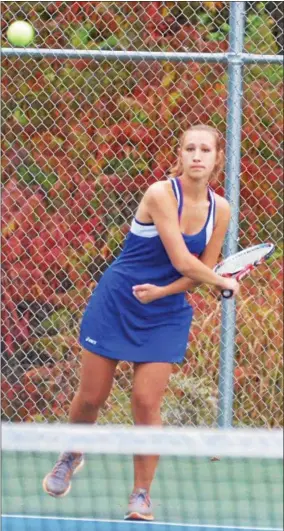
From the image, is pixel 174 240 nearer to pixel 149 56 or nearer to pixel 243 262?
pixel 243 262

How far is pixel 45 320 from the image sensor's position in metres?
6.14

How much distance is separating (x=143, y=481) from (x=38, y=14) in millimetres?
2728

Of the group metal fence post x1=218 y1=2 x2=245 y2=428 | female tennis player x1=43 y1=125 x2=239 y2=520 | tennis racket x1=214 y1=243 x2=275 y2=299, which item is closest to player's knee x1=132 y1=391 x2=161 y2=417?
female tennis player x1=43 y1=125 x2=239 y2=520

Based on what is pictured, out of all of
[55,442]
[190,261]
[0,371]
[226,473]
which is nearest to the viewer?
[55,442]

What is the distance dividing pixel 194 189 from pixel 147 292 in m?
0.38

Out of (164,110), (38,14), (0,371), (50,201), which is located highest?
(38,14)

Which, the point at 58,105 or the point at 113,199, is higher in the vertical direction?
the point at 58,105

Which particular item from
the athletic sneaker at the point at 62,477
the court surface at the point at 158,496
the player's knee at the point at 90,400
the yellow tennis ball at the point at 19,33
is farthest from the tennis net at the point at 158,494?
the yellow tennis ball at the point at 19,33

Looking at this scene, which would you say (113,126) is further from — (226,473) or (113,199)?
(226,473)

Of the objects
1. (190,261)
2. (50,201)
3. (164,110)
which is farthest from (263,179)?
(190,261)

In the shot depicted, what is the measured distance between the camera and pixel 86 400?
4.27m

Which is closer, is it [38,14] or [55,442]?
[55,442]

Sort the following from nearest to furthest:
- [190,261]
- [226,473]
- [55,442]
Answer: [55,442] < [190,261] < [226,473]

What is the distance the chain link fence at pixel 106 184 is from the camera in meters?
5.86
